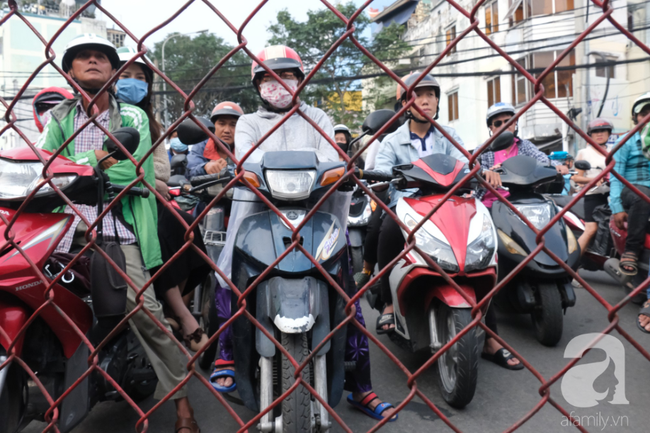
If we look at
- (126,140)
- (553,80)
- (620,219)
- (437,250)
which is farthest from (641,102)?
(553,80)

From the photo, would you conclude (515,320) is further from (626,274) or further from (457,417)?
(457,417)

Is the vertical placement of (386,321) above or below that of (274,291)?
below

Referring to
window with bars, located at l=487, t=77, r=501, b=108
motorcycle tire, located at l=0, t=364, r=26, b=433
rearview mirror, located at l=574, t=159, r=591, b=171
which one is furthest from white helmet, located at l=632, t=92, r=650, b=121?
window with bars, located at l=487, t=77, r=501, b=108

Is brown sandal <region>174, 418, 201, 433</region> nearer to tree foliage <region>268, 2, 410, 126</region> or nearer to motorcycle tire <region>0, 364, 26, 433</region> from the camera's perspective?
motorcycle tire <region>0, 364, 26, 433</region>

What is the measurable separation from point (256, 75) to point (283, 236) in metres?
1.15

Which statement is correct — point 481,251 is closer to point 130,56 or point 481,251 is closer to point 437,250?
point 437,250

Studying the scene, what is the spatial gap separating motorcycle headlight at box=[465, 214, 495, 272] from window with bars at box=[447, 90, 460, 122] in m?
21.6

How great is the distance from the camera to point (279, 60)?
278 centimetres

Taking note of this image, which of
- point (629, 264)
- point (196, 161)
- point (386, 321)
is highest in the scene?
point (196, 161)

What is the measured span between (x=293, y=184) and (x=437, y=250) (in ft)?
3.14

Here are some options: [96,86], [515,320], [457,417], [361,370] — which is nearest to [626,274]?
[515,320]

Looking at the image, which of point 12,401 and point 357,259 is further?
point 357,259

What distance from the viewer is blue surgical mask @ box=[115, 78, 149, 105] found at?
119 inches

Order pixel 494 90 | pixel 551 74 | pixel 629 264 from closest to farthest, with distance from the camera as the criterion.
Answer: pixel 629 264 → pixel 551 74 → pixel 494 90
